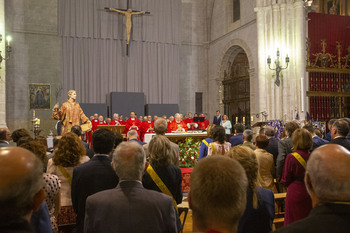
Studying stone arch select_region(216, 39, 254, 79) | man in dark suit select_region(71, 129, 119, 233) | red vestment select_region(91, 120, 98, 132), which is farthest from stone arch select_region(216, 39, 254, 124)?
man in dark suit select_region(71, 129, 119, 233)

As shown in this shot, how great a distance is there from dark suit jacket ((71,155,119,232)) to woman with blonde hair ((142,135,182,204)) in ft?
1.12

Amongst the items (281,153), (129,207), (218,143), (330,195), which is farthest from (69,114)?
(330,195)

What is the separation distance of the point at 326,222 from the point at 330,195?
4.8 inches

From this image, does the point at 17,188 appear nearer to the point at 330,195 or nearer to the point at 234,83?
the point at 330,195

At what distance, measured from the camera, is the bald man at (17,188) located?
4.23 feet

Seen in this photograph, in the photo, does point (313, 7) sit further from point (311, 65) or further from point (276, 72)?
point (276, 72)

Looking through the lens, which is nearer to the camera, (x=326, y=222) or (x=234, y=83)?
(x=326, y=222)

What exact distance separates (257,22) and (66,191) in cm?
1367

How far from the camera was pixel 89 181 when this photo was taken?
2.96m

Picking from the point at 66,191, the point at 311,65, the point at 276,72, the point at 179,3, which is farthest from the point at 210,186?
the point at 179,3

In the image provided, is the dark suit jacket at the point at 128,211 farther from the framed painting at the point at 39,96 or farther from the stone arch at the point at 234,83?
the framed painting at the point at 39,96

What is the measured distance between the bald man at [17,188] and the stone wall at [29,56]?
16572mm

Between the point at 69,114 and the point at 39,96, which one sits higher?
the point at 39,96

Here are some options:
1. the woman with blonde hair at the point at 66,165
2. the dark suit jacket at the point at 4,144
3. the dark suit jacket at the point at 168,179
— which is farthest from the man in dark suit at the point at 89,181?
the dark suit jacket at the point at 4,144
